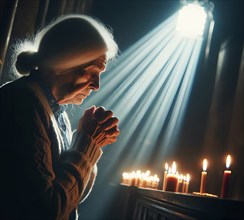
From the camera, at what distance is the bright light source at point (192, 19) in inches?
366

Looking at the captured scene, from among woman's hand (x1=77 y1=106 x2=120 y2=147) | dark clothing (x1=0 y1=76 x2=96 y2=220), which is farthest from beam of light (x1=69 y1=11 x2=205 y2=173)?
dark clothing (x1=0 y1=76 x2=96 y2=220)

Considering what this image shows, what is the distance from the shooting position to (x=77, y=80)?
5.66 ft

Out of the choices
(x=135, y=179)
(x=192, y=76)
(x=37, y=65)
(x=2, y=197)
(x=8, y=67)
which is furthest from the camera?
(x=192, y=76)

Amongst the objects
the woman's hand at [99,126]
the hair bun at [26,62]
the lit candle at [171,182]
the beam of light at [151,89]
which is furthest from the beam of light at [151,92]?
the woman's hand at [99,126]

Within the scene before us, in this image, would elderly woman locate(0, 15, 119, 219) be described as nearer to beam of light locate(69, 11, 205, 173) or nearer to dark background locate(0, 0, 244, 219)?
dark background locate(0, 0, 244, 219)

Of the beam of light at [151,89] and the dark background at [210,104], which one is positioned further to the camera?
the beam of light at [151,89]

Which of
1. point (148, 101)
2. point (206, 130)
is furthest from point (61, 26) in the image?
point (148, 101)

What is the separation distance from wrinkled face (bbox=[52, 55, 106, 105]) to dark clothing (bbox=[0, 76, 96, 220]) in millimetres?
218

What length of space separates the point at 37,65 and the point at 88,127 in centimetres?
46

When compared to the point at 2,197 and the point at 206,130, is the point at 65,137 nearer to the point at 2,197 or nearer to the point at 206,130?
the point at 2,197

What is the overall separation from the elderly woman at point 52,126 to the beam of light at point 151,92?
788cm

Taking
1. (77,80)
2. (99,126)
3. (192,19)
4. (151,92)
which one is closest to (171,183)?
(99,126)

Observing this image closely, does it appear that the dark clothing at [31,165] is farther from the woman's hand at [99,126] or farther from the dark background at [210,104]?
the dark background at [210,104]

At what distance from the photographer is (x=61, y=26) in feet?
5.52
